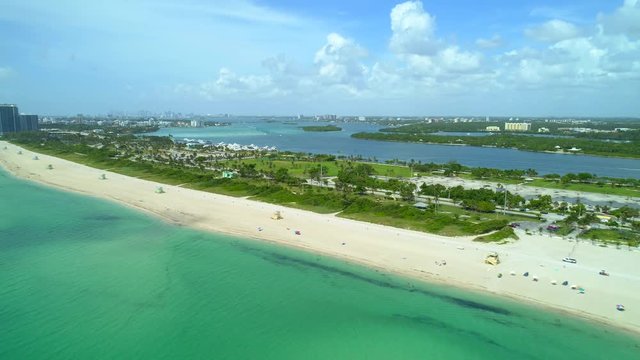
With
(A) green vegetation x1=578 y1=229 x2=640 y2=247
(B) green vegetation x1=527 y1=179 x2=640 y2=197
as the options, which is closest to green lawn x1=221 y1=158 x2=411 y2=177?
(B) green vegetation x1=527 y1=179 x2=640 y2=197

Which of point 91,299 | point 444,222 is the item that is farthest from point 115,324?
point 444,222

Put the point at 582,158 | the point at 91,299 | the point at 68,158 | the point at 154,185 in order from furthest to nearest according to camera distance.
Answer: the point at 582,158
the point at 68,158
the point at 154,185
the point at 91,299

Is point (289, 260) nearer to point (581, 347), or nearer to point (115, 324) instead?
point (115, 324)

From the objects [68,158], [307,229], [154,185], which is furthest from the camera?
[68,158]

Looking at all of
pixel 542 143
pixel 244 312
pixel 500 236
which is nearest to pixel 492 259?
pixel 500 236

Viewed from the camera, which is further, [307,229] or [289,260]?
[307,229]
